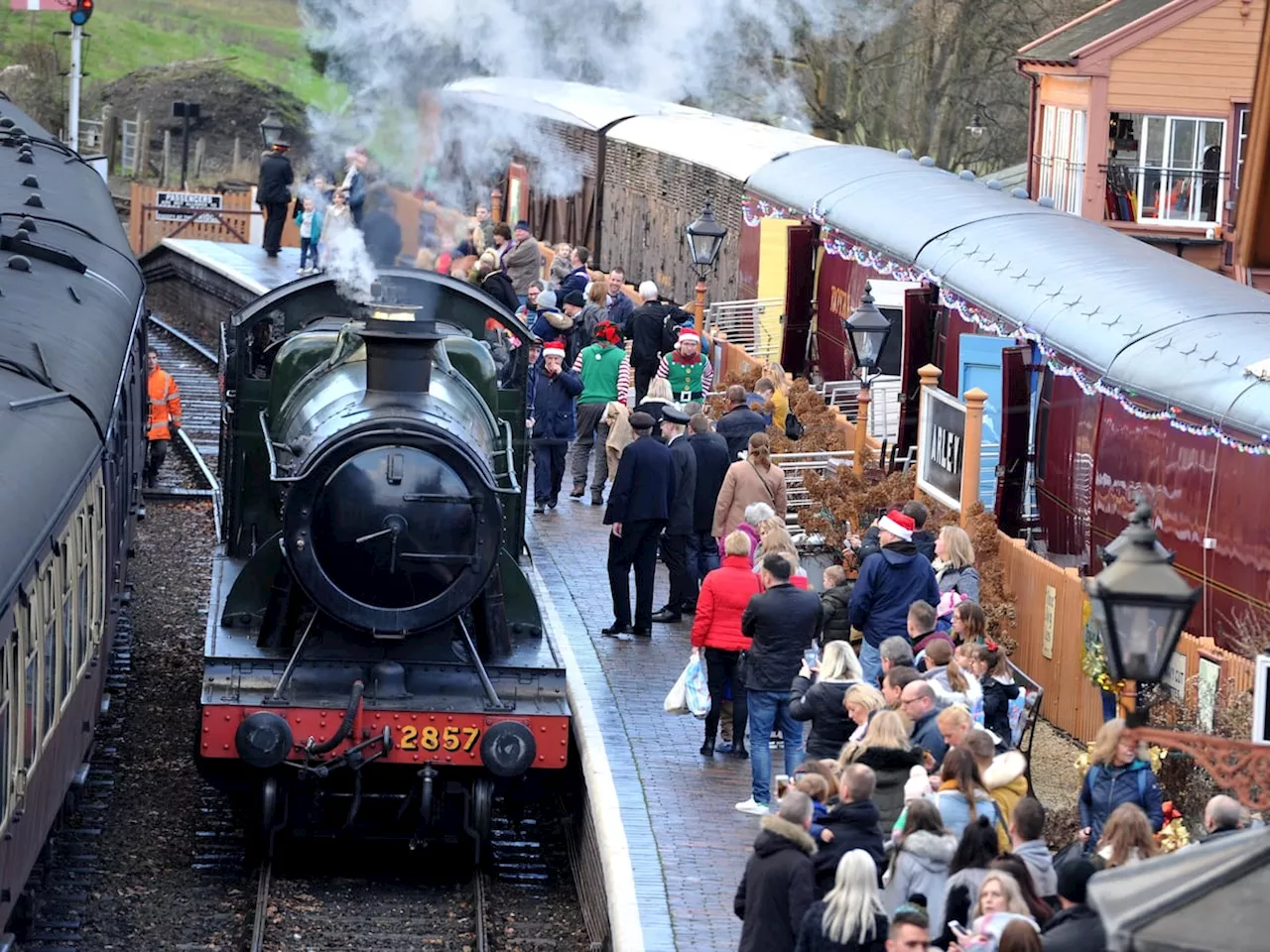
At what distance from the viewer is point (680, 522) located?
14.8 m

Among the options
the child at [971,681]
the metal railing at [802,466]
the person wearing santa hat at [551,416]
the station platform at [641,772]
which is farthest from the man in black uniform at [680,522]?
the child at [971,681]

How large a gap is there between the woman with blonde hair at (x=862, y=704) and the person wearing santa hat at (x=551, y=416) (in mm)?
8217

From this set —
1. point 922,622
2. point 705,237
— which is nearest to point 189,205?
point 705,237

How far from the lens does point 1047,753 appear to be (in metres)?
13.1

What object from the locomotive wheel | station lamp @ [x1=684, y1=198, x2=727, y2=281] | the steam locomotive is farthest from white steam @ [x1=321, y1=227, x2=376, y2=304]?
station lamp @ [x1=684, y1=198, x2=727, y2=281]

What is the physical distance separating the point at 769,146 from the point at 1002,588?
1479 cm

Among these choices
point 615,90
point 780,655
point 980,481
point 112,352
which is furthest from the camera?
point 615,90

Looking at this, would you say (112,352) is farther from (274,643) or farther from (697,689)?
(697,689)

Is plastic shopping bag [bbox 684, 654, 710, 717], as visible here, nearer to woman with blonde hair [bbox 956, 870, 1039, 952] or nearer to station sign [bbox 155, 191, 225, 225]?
woman with blonde hair [bbox 956, 870, 1039, 952]

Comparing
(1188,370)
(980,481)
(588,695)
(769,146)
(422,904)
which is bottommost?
(422,904)

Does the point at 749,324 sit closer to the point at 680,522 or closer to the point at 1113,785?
the point at 680,522

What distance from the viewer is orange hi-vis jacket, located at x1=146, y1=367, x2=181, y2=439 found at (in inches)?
838

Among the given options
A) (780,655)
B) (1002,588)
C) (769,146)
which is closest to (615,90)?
(769,146)

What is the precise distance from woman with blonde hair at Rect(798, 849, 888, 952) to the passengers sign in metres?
7.58
